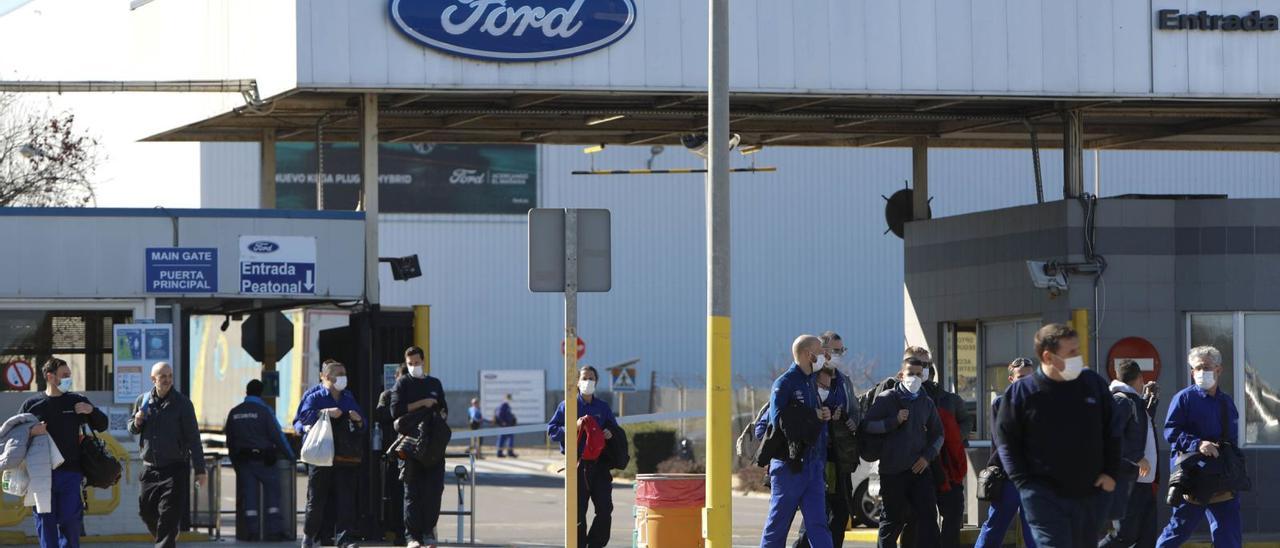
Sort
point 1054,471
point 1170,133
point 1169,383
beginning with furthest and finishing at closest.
Result: point 1170,133
point 1169,383
point 1054,471

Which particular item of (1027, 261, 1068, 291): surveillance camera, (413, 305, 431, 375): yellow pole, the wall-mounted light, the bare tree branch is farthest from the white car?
the bare tree branch

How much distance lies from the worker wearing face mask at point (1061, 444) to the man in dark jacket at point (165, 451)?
6.99 metres

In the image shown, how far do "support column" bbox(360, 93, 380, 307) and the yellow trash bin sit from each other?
162 inches

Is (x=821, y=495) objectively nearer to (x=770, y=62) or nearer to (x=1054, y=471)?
(x=1054, y=471)

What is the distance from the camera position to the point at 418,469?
16.7 meters

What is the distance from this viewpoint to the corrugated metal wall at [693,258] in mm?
55906

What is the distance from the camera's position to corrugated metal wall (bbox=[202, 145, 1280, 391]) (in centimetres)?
5591

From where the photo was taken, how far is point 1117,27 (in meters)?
18.5

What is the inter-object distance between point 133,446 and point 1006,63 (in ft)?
30.9

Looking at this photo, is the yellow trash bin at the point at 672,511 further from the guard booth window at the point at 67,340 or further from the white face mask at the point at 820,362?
the guard booth window at the point at 67,340

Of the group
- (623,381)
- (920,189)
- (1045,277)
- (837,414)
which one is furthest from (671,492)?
(623,381)

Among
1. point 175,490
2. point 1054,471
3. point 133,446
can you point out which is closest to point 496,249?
point 133,446

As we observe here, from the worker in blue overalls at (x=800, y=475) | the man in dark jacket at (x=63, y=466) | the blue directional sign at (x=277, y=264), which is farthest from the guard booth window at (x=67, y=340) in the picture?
the worker in blue overalls at (x=800, y=475)

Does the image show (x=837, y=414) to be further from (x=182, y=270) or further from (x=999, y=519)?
(x=182, y=270)
